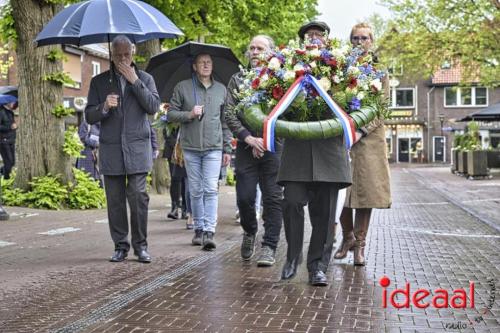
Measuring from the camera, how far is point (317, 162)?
20.7 ft

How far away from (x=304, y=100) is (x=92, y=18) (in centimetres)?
270

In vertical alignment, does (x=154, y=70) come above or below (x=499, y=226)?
above

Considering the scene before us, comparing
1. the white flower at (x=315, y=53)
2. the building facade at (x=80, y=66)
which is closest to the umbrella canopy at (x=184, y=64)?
the white flower at (x=315, y=53)

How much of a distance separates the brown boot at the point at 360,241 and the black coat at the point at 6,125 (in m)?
A: 12.3

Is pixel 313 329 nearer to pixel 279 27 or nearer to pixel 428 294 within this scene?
pixel 428 294

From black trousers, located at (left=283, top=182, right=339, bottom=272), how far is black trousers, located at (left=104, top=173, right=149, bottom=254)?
5.99ft

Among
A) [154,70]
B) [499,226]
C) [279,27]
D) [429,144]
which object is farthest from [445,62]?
[429,144]

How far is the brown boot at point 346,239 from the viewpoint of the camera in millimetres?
7785

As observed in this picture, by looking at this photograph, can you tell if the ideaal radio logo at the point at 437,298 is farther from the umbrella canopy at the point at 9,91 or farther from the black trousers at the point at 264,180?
the umbrella canopy at the point at 9,91

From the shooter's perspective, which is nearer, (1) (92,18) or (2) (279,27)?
(1) (92,18)

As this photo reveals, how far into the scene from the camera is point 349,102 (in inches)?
247

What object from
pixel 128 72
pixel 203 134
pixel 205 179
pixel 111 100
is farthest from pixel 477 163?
pixel 111 100

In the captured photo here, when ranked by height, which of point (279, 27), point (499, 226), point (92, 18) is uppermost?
point (279, 27)

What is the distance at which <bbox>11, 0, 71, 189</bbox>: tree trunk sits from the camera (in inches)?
549
